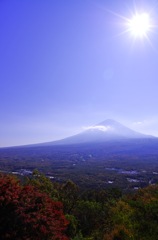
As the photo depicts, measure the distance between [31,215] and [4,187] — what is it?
43.5 inches

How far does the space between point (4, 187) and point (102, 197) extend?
16.1 meters

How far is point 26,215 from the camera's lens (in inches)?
279

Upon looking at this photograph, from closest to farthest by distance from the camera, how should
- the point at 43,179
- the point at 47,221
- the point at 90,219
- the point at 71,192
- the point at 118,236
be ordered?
the point at 47,221 < the point at 118,236 < the point at 90,219 < the point at 43,179 < the point at 71,192

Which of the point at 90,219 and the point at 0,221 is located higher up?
the point at 0,221

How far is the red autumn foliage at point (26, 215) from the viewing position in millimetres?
6961

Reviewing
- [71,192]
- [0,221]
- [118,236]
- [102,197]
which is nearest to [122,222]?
[118,236]

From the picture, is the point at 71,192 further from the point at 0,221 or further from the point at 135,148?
the point at 135,148

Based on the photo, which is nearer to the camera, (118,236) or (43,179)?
(118,236)

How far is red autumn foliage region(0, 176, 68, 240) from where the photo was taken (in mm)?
6961

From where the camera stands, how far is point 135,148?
17875cm

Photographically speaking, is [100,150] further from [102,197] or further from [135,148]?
[102,197]

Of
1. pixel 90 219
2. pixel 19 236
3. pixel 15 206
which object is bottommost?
pixel 90 219

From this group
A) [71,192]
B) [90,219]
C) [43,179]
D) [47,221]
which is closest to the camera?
[47,221]

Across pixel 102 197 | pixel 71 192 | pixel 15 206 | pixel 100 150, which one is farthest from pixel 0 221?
pixel 100 150
